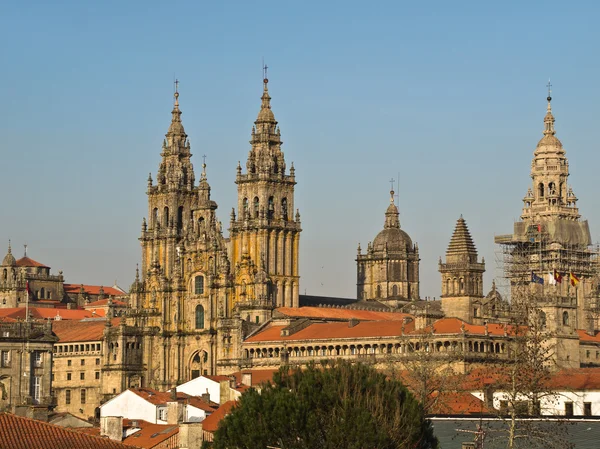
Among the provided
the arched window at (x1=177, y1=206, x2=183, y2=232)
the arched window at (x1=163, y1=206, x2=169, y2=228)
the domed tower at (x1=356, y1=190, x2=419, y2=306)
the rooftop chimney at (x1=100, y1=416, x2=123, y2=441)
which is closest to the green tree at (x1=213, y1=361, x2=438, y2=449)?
the rooftop chimney at (x1=100, y1=416, x2=123, y2=441)

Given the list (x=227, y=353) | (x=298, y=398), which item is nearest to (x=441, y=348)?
(x=227, y=353)

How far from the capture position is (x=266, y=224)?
15475 cm

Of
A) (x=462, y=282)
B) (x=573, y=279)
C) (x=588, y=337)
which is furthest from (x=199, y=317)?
(x=588, y=337)

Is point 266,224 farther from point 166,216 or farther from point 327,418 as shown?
point 327,418

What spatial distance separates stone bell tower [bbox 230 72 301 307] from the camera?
15388cm

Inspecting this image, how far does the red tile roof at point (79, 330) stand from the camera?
165 metres

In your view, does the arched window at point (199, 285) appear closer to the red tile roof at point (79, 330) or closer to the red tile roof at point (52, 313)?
the red tile roof at point (79, 330)

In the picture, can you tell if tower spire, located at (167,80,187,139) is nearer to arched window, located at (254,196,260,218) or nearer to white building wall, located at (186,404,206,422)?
arched window, located at (254,196,260,218)

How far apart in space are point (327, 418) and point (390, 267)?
115 meters

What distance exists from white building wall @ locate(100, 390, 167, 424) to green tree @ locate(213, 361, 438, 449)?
3973 cm

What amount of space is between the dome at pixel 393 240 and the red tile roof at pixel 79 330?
31889 mm

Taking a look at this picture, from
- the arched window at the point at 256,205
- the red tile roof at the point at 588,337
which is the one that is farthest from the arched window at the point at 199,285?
the red tile roof at the point at 588,337

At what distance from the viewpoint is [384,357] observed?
429 ft

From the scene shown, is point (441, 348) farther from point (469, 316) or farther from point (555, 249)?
point (555, 249)
